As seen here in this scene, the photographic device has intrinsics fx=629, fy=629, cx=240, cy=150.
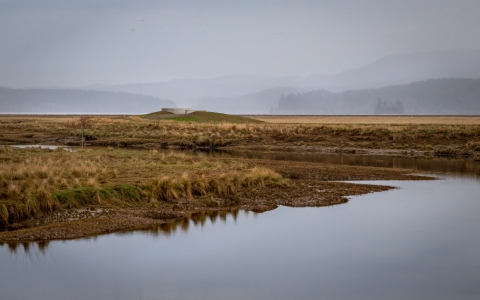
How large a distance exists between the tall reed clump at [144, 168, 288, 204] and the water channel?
86.5 inches

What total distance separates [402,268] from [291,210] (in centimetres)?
707

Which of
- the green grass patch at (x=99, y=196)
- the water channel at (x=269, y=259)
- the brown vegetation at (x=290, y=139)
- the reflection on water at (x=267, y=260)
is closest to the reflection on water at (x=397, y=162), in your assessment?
the brown vegetation at (x=290, y=139)

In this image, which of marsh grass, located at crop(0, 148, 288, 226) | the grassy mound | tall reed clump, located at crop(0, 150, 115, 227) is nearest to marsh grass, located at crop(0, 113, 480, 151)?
the grassy mound

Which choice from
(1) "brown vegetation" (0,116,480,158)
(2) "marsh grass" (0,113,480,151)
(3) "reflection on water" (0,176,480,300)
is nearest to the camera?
(3) "reflection on water" (0,176,480,300)

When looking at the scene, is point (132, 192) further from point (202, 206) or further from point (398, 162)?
point (398, 162)

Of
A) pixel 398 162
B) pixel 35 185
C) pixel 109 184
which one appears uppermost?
pixel 35 185

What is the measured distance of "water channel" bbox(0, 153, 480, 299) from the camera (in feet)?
43.0

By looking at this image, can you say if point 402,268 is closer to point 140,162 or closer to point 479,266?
point 479,266

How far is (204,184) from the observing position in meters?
23.4

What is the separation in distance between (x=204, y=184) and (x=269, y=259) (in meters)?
8.12

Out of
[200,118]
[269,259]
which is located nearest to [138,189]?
[269,259]

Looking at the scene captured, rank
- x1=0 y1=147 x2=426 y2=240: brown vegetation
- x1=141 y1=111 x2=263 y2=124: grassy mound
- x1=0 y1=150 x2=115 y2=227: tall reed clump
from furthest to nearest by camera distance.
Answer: x1=141 y1=111 x2=263 y2=124: grassy mound, x1=0 y1=150 x2=115 y2=227: tall reed clump, x1=0 y1=147 x2=426 y2=240: brown vegetation

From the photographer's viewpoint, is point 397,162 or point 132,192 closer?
point 132,192

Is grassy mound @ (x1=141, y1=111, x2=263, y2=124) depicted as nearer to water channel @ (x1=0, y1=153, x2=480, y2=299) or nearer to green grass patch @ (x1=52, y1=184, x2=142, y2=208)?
green grass patch @ (x1=52, y1=184, x2=142, y2=208)
